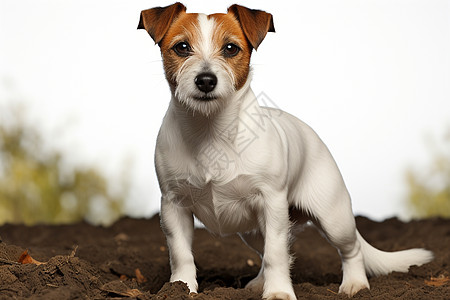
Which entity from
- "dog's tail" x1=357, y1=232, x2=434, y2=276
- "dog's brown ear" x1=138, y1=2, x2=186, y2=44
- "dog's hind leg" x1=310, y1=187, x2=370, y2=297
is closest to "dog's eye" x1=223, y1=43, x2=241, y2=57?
"dog's brown ear" x1=138, y1=2, x2=186, y2=44

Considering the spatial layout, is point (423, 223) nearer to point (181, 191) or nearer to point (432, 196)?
point (432, 196)

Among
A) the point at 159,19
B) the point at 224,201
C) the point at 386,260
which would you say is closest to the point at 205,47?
the point at 159,19

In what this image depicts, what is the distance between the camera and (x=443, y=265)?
17.5ft

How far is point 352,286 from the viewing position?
4.59 metres

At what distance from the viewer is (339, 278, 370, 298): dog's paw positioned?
14.8 ft

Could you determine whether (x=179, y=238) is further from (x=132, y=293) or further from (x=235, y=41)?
(x=235, y=41)

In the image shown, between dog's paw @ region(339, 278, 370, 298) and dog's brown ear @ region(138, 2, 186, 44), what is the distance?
221 centimetres

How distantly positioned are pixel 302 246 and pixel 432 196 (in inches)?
97.2

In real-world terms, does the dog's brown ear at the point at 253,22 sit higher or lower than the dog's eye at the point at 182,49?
higher

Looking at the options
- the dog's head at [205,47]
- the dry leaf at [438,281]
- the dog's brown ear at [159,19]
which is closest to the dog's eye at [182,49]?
the dog's head at [205,47]

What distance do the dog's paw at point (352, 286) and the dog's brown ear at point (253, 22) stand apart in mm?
1877

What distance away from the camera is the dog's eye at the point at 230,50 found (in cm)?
388

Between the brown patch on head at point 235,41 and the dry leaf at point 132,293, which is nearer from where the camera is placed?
the dry leaf at point 132,293

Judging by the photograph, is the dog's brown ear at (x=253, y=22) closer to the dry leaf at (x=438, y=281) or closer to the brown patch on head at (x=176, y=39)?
the brown patch on head at (x=176, y=39)
